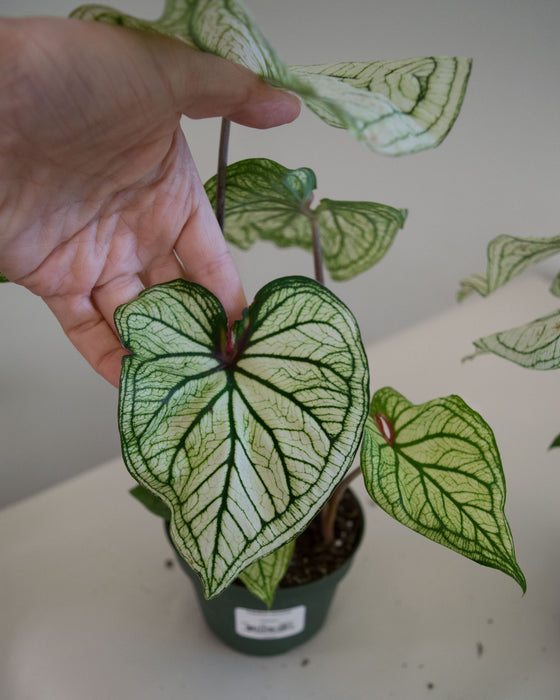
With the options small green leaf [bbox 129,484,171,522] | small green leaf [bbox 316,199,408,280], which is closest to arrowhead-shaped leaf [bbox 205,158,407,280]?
small green leaf [bbox 316,199,408,280]

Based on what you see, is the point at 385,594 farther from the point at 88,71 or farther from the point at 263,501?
the point at 88,71

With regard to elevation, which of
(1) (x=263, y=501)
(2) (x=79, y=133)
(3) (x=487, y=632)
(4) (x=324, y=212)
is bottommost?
(3) (x=487, y=632)

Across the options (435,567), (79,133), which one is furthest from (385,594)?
(79,133)

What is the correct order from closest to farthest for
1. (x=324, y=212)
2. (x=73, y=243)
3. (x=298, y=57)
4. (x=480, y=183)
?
1. (x=73, y=243)
2. (x=324, y=212)
3. (x=298, y=57)
4. (x=480, y=183)

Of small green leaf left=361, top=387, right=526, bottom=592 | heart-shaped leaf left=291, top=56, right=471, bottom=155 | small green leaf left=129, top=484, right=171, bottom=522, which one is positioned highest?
heart-shaped leaf left=291, top=56, right=471, bottom=155

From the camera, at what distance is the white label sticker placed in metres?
0.88

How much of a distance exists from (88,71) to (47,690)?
88 cm

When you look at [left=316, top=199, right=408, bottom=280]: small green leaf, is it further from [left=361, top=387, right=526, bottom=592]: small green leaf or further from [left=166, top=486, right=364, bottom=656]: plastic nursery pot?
[left=166, top=486, right=364, bottom=656]: plastic nursery pot

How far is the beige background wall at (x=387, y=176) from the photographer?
996mm

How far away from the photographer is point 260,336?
0.59 meters

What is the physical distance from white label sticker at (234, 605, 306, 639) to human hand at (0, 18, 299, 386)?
0.41 m

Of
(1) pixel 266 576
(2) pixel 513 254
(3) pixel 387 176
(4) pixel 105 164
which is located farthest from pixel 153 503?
(3) pixel 387 176

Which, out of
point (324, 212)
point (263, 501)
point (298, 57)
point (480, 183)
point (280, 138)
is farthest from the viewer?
point (480, 183)

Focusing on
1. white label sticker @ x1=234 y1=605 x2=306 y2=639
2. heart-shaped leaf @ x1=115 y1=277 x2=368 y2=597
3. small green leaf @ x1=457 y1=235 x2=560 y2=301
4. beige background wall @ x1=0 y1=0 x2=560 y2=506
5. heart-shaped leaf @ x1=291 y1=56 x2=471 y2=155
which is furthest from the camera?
beige background wall @ x1=0 y1=0 x2=560 y2=506
